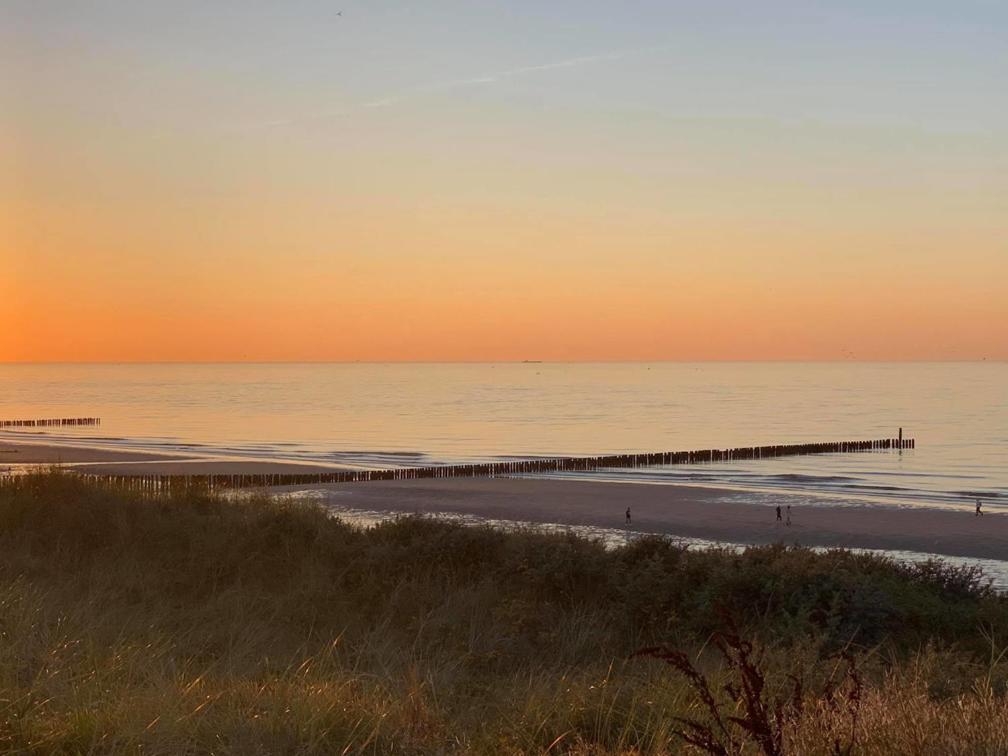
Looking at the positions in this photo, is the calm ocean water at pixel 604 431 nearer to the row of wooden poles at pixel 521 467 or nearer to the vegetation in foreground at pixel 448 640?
the row of wooden poles at pixel 521 467

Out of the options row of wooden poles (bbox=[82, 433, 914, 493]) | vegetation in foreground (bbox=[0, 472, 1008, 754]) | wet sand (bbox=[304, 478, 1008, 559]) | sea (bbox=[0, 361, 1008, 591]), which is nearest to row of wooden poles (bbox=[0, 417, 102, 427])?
sea (bbox=[0, 361, 1008, 591])

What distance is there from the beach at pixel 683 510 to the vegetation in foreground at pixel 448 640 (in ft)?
41.2

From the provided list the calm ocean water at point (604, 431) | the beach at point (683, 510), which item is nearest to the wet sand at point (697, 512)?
the beach at point (683, 510)

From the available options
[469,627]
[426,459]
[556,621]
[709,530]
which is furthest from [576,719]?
[426,459]

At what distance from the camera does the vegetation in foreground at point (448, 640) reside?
660 cm

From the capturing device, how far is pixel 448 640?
13328 millimetres

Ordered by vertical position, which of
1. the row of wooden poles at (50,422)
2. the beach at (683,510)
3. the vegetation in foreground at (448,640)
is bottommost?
the row of wooden poles at (50,422)

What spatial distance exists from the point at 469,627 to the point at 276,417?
93.1m

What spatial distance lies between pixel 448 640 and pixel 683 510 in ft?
83.9

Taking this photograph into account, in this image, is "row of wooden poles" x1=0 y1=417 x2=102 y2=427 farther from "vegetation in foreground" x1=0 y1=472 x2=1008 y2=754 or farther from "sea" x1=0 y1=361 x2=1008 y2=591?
A: "vegetation in foreground" x1=0 y1=472 x2=1008 y2=754

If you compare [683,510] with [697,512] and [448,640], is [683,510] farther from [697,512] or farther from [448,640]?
[448,640]

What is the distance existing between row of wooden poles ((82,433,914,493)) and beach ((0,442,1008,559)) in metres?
1.56

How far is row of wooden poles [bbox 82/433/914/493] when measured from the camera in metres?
41.2

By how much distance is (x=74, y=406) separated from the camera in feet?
404
